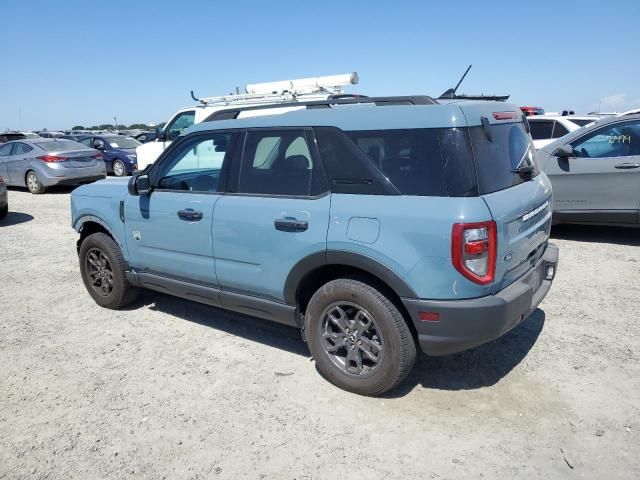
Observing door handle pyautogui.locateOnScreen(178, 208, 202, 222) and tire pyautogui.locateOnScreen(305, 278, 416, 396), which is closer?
tire pyautogui.locateOnScreen(305, 278, 416, 396)

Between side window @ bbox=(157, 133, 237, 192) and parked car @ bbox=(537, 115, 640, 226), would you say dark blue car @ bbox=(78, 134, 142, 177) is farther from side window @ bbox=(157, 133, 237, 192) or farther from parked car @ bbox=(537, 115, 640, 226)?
parked car @ bbox=(537, 115, 640, 226)

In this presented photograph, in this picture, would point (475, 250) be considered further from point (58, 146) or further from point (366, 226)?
point (58, 146)

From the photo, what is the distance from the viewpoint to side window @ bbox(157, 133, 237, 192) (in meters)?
3.96

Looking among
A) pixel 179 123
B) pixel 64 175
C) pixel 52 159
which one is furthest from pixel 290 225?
pixel 52 159

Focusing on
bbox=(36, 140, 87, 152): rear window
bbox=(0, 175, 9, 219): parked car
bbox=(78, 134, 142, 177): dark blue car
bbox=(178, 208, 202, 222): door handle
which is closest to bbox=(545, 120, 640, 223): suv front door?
bbox=(178, 208, 202, 222): door handle

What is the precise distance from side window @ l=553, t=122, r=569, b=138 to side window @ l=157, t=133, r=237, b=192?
7548mm

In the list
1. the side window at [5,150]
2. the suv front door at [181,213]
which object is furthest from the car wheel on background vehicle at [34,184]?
the suv front door at [181,213]

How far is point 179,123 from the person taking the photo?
11000mm

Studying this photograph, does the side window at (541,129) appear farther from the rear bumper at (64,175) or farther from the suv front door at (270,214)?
the rear bumper at (64,175)

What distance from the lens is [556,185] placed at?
705cm

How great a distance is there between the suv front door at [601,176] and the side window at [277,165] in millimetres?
4909

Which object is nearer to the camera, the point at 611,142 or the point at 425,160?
the point at 425,160

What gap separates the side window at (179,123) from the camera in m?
10.8

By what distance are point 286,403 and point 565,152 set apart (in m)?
5.53
